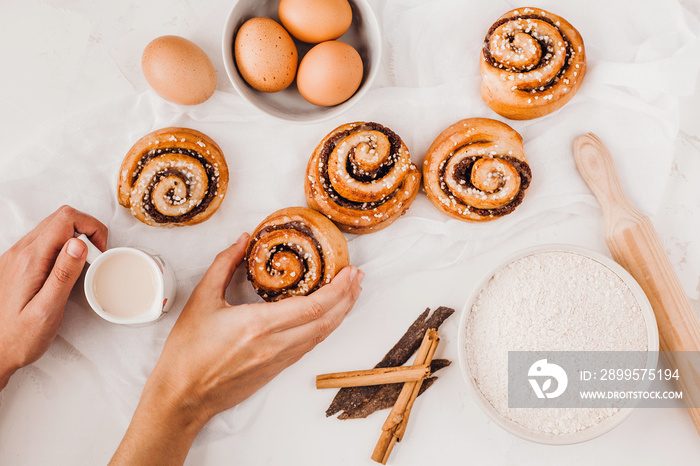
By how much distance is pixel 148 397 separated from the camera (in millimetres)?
1194

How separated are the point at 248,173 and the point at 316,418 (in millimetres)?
685

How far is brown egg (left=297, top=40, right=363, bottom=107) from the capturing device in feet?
3.73

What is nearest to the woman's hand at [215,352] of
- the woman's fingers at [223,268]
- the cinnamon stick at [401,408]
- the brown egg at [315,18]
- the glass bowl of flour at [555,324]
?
the woman's fingers at [223,268]

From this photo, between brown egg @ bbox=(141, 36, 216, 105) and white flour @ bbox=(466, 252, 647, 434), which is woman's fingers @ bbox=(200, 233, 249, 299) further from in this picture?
white flour @ bbox=(466, 252, 647, 434)

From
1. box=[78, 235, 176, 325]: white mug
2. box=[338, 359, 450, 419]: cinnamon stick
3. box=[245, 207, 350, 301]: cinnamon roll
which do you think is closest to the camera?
box=[78, 235, 176, 325]: white mug

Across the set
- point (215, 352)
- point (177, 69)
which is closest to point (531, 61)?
point (177, 69)

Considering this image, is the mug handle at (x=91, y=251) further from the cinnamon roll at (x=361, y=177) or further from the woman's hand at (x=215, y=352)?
the cinnamon roll at (x=361, y=177)

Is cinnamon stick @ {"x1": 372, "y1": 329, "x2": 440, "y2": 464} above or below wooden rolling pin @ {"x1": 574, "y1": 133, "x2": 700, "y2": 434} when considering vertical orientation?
below

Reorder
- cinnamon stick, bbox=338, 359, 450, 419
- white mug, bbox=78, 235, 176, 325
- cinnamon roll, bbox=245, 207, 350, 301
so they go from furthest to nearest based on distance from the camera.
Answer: cinnamon stick, bbox=338, 359, 450, 419
cinnamon roll, bbox=245, 207, 350, 301
white mug, bbox=78, 235, 176, 325

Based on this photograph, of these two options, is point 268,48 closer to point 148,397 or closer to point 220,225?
point 220,225

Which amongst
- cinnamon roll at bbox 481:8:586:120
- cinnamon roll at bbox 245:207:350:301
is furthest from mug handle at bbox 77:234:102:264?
cinnamon roll at bbox 481:8:586:120

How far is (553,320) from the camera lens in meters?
1.21

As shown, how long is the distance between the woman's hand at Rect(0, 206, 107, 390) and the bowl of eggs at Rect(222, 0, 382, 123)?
20.9 inches

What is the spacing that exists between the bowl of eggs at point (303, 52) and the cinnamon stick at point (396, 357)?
596 millimetres
